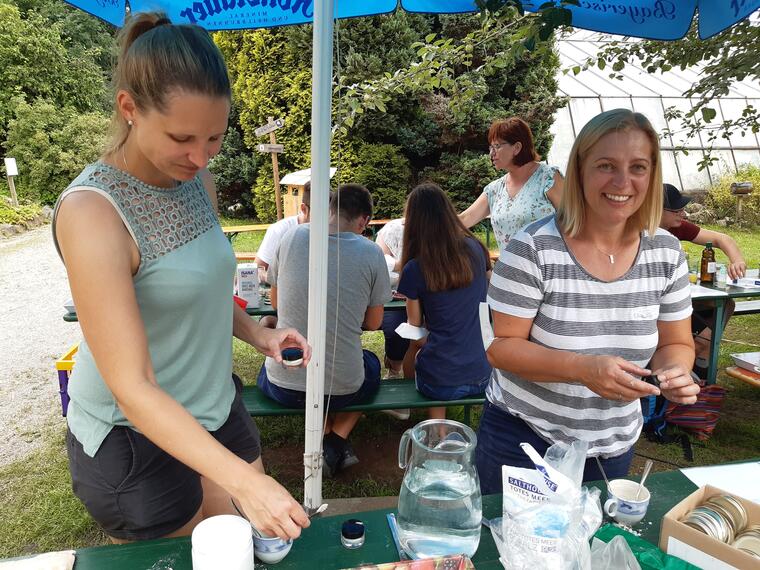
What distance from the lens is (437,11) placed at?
9.18 ft

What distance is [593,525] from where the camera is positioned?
1159mm

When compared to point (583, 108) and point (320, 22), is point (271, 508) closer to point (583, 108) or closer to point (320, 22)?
point (320, 22)

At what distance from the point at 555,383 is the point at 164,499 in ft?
3.61

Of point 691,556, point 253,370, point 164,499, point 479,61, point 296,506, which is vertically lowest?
point 253,370

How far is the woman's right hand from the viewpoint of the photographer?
928mm

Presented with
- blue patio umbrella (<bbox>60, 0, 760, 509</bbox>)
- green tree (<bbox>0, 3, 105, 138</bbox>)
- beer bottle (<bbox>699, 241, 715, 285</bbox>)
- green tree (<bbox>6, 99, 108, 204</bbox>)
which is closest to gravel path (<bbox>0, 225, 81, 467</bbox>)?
blue patio umbrella (<bbox>60, 0, 760, 509</bbox>)

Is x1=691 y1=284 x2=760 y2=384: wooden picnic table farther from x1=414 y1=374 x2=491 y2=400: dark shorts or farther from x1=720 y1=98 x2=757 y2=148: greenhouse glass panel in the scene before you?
x1=720 y1=98 x2=757 y2=148: greenhouse glass panel

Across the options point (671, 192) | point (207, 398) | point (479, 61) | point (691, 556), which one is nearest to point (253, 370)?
point (207, 398)

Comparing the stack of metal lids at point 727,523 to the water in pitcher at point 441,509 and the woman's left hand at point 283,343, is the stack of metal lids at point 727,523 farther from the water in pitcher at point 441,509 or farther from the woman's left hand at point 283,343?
the woman's left hand at point 283,343

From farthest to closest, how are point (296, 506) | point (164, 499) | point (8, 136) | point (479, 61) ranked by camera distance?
point (8, 136) → point (479, 61) → point (164, 499) → point (296, 506)

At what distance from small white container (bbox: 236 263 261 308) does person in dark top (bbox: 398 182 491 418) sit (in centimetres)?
110

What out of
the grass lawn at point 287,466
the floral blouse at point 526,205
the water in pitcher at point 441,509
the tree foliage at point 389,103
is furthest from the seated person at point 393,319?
the tree foliage at point 389,103

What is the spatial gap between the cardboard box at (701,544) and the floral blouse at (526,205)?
277cm

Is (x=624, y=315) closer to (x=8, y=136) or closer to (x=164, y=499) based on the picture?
(x=164, y=499)
